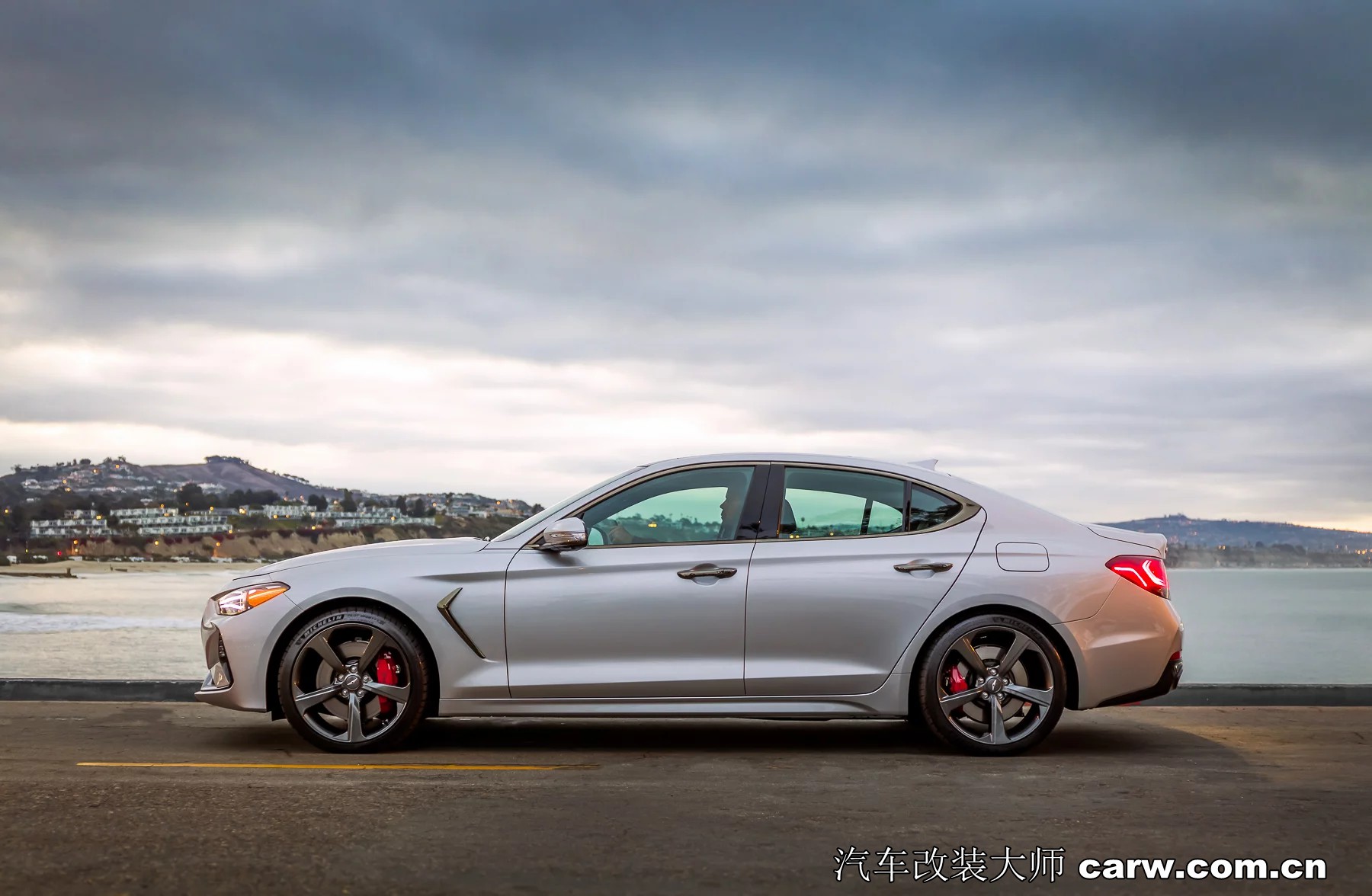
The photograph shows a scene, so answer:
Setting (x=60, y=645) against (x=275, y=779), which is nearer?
(x=275, y=779)

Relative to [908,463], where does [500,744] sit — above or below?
below

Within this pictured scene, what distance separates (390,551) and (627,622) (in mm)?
1397

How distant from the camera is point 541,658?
21.1 ft

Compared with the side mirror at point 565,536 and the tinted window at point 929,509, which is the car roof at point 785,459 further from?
the side mirror at point 565,536

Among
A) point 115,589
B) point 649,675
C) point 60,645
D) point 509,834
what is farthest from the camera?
point 115,589

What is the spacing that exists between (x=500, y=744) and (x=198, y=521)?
60250 millimetres

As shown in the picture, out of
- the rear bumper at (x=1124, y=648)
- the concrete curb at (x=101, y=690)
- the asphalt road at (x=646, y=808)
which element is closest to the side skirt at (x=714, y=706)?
the asphalt road at (x=646, y=808)

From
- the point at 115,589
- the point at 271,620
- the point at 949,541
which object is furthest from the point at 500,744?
the point at 115,589

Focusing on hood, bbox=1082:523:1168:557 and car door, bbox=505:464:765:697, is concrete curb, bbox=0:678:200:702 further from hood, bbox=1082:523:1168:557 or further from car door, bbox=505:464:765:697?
hood, bbox=1082:523:1168:557

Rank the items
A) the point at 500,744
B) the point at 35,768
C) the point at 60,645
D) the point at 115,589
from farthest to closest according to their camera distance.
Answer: the point at 115,589 → the point at 60,645 → the point at 500,744 → the point at 35,768

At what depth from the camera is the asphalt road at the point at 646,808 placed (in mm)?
3943

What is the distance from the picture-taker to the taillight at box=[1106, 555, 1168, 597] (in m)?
6.60

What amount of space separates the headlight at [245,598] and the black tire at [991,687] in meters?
3.47

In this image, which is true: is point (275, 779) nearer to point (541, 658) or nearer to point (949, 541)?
point (541, 658)
